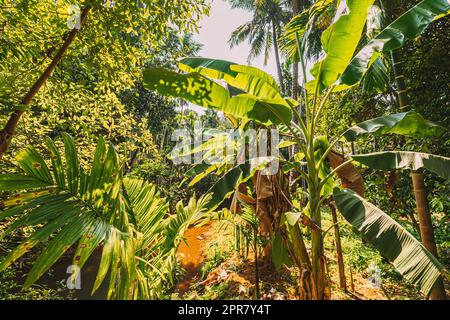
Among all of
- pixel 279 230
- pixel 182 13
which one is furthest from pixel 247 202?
pixel 182 13

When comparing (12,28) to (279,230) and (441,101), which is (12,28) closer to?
(279,230)

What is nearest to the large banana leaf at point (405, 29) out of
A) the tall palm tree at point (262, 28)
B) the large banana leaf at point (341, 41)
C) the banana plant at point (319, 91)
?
the banana plant at point (319, 91)

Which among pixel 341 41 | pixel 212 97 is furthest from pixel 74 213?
pixel 341 41

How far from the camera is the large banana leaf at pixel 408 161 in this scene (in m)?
2.21

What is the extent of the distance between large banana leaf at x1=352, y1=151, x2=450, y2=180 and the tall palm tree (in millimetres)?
12705

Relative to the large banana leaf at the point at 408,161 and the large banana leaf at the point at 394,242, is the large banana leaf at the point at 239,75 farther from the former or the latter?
the large banana leaf at the point at 394,242

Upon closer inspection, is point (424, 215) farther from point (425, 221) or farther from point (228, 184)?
point (228, 184)

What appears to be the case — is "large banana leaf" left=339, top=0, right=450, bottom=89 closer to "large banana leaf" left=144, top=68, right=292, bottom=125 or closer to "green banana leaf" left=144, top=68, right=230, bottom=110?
"large banana leaf" left=144, top=68, right=292, bottom=125

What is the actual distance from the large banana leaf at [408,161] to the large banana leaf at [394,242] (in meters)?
0.48

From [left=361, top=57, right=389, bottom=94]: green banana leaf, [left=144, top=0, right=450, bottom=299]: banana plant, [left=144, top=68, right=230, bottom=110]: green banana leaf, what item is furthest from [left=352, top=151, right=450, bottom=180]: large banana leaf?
[left=144, top=68, right=230, bottom=110]: green banana leaf

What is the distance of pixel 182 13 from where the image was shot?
10.2ft

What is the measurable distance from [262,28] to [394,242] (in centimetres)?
1637
